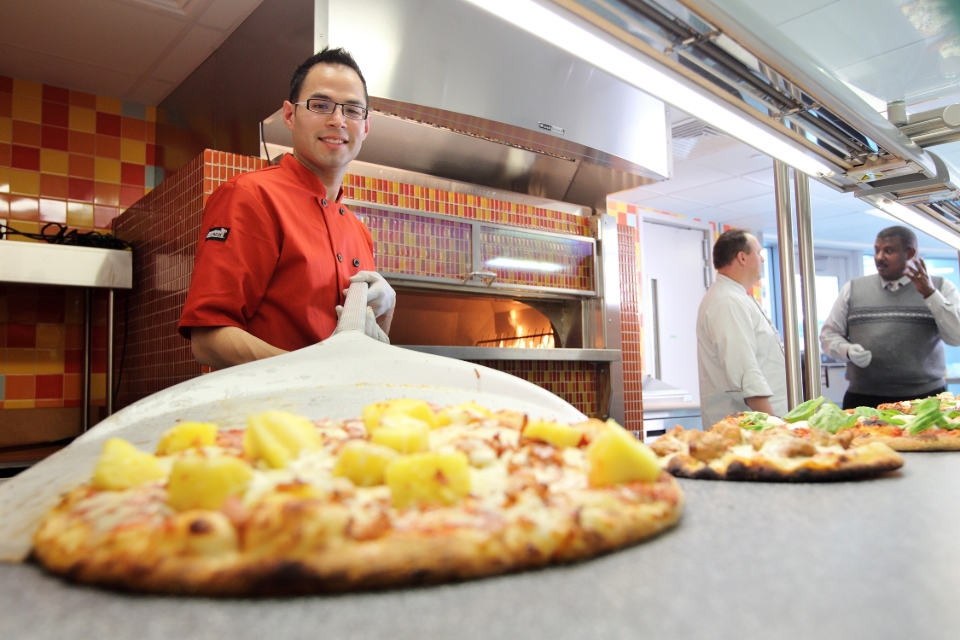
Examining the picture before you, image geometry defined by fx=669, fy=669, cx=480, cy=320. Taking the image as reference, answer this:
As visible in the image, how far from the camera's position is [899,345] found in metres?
3.50

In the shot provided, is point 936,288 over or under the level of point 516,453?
over

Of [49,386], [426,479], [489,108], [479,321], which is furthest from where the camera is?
[49,386]

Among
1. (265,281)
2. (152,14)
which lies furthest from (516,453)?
(152,14)

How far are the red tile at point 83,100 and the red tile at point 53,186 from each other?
38 cm

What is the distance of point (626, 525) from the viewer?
0.53m

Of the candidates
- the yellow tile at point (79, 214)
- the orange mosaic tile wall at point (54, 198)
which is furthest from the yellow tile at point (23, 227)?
the yellow tile at point (79, 214)

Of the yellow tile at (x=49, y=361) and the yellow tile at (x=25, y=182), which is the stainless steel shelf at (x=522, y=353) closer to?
the yellow tile at (x=49, y=361)

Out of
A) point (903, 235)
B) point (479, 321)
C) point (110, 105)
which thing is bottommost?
point (479, 321)

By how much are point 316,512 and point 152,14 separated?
2806 millimetres

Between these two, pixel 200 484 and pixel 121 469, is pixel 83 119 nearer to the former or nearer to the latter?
pixel 121 469

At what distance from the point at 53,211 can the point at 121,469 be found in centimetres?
308

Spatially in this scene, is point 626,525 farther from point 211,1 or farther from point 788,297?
point 211,1

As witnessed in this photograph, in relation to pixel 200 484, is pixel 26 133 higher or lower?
higher

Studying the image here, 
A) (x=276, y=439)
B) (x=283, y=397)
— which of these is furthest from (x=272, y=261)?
(x=276, y=439)
